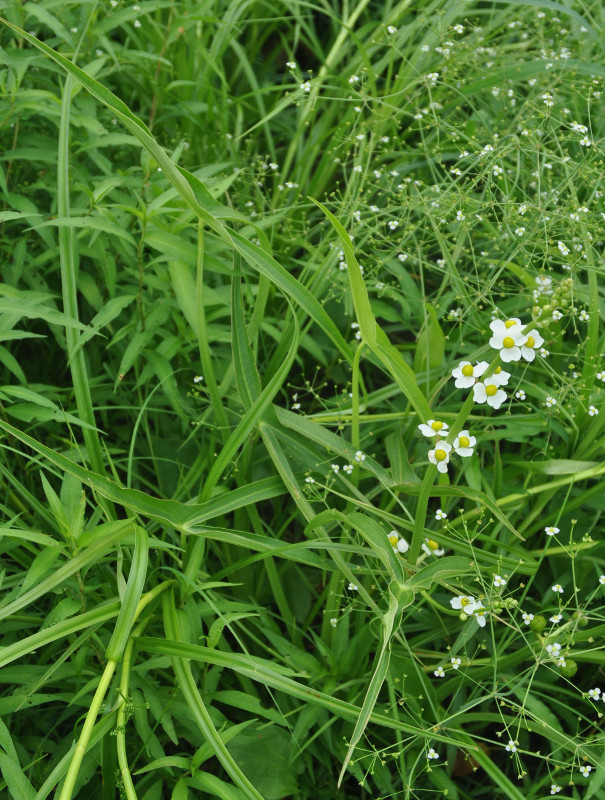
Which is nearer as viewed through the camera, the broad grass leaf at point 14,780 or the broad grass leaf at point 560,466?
the broad grass leaf at point 14,780

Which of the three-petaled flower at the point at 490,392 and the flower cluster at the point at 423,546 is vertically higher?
the three-petaled flower at the point at 490,392

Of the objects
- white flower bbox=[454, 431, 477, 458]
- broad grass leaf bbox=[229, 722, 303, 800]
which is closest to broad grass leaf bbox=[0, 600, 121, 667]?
broad grass leaf bbox=[229, 722, 303, 800]

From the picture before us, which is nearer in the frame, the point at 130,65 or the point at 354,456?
the point at 354,456

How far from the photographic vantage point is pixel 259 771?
1330mm

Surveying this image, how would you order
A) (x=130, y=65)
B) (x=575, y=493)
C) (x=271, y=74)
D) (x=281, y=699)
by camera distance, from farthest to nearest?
(x=271, y=74)
(x=130, y=65)
(x=575, y=493)
(x=281, y=699)

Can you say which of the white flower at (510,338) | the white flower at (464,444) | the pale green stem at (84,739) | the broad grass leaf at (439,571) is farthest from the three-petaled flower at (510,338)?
the pale green stem at (84,739)

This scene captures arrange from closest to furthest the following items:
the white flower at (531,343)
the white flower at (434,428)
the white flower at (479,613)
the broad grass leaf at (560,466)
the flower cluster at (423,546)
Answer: the white flower at (531,343)
the white flower at (434,428)
the white flower at (479,613)
the flower cluster at (423,546)
the broad grass leaf at (560,466)

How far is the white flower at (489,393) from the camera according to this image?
100cm

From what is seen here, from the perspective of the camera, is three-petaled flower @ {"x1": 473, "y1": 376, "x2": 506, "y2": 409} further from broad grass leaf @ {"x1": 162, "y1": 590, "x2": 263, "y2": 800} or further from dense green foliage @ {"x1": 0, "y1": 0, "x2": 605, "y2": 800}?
broad grass leaf @ {"x1": 162, "y1": 590, "x2": 263, "y2": 800}

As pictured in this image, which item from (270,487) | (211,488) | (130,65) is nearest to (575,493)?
(270,487)

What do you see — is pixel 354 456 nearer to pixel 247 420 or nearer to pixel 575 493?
pixel 247 420

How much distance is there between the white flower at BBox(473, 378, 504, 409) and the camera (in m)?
Result: 1.00

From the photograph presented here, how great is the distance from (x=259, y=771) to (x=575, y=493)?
2.66ft

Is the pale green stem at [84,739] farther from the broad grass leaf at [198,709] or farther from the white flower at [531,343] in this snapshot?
the white flower at [531,343]
